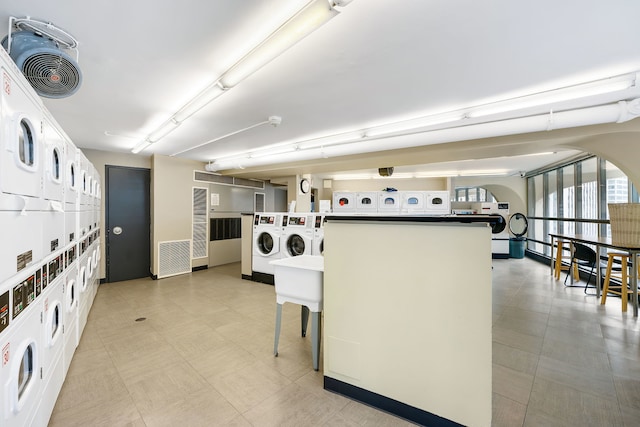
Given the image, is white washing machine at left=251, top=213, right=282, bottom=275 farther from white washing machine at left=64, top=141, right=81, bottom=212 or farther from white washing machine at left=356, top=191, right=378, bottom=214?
white washing machine at left=64, top=141, right=81, bottom=212

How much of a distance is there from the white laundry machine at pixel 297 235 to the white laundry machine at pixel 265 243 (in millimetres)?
148

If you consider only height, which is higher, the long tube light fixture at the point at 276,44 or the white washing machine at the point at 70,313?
the long tube light fixture at the point at 276,44

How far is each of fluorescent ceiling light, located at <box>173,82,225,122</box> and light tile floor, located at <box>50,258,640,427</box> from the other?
2.44 metres

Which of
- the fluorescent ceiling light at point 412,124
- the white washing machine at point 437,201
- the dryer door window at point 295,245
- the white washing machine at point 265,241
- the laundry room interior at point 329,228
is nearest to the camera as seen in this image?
the laundry room interior at point 329,228

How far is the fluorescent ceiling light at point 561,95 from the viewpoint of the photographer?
7.55ft

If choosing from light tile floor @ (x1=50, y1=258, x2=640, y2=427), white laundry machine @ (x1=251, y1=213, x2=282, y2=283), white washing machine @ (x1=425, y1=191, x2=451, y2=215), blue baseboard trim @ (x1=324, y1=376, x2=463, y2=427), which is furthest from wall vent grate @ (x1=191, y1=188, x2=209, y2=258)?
white washing machine @ (x1=425, y1=191, x2=451, y2=215)

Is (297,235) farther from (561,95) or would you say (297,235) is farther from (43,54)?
(561,95)

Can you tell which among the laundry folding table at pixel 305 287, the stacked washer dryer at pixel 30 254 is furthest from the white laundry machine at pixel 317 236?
the stacked washer dryer at pixel 30 254

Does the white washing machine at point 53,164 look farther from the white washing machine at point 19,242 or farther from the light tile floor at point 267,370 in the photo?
the light tile floor at point 267,370

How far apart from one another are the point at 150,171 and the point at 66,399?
185 inches

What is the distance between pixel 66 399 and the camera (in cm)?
192

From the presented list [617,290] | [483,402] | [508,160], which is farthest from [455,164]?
[483,402]

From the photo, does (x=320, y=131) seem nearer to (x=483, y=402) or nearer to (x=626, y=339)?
(x=483, y=402)

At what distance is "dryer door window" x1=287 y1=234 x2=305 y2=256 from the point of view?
4.81m
